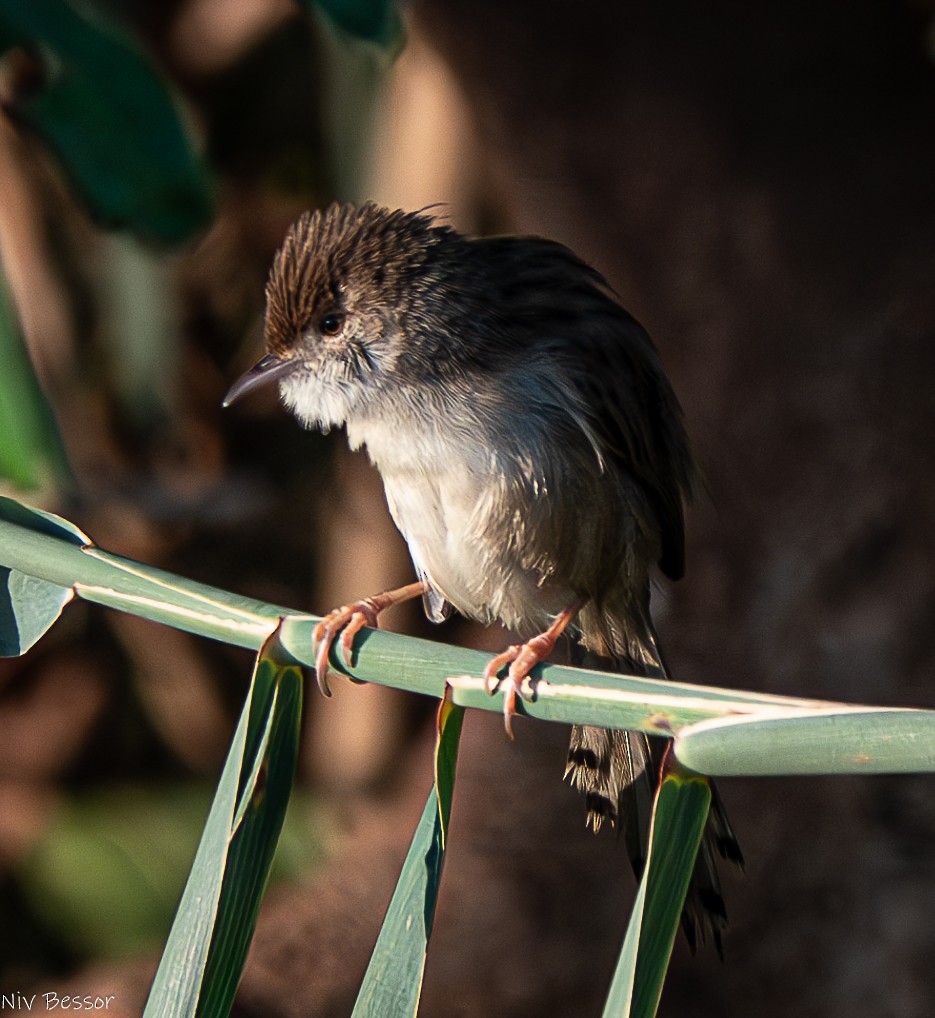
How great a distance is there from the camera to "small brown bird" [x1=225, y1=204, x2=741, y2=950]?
2230 millimetres

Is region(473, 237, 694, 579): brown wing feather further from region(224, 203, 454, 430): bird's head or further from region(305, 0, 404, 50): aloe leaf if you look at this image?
region(305, 0, 404, 50): aloe leaf

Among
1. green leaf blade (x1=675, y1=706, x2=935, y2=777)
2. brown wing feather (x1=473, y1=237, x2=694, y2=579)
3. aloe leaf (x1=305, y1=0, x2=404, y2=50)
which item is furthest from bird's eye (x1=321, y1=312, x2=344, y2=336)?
green leaf blade (x1=675, y1=706, x2=935, y2=777)

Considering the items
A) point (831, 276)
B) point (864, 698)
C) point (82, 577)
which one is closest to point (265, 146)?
point (831, 276)

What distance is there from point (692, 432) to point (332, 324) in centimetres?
172

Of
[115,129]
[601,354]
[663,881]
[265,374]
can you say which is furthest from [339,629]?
[115,129]

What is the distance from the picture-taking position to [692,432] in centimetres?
381

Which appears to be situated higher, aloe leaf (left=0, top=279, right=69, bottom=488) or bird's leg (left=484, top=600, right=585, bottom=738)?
aloe leaf (left=0, top=279, right=69, bottom=488)

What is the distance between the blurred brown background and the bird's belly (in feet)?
4.61

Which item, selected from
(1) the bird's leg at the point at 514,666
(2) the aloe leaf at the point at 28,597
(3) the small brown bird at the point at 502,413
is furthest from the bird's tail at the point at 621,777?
(2) the aloe leaf at the point at 28,597

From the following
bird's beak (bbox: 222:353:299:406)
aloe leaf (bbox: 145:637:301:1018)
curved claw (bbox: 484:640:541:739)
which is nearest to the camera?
aloe leaf (bbox: 145:637:301:1018)

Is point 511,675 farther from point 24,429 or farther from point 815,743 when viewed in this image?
point 24,429

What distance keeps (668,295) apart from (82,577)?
2575mm

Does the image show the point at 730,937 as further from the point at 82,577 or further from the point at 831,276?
the point at 82,577

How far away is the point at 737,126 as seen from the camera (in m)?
3.71
